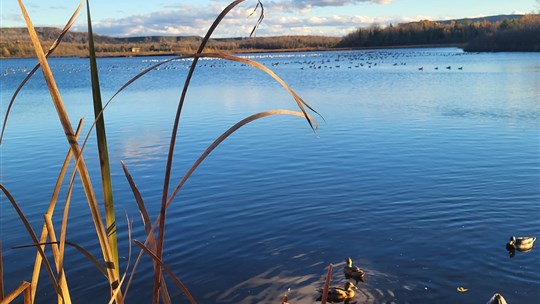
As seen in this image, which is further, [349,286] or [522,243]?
[522,243]

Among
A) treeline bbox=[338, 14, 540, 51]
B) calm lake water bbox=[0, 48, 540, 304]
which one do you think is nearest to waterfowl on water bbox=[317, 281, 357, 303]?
calm lake water bbox=[0, 48, 540, 304]

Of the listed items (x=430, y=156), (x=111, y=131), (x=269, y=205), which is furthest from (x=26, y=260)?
(x=111, y=131)

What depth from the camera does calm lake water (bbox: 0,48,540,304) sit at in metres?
6.54

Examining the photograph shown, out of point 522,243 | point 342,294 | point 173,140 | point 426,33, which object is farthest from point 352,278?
point 426,33

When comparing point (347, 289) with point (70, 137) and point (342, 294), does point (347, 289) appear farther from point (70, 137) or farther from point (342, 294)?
point (70, 137)

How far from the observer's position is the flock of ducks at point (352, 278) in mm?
5789

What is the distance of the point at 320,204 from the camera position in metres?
9.30

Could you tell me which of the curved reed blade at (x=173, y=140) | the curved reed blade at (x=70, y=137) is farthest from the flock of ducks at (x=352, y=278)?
the curved reed blade at (x=70, y=137)

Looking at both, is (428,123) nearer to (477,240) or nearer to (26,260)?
(477,240)

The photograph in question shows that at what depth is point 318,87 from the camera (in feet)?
103

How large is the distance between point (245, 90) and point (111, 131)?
14.1m

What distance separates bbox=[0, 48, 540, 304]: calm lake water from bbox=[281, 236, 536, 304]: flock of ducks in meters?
0.11

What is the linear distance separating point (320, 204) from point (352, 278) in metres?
3.02

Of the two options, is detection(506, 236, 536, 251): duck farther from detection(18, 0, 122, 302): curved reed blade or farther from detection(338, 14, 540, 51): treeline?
detection(338, 14, 540, 51): treeline
